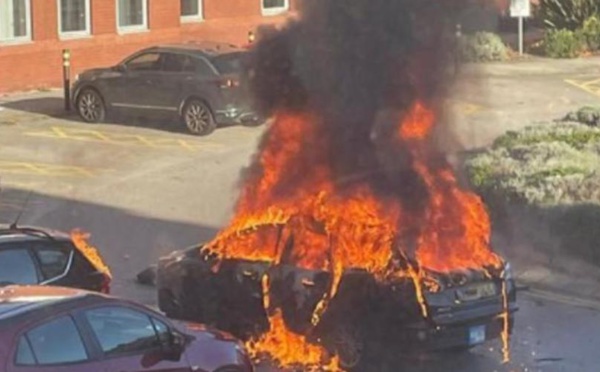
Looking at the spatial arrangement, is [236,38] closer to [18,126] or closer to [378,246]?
[18,126]

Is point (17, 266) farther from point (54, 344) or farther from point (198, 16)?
point (198, 16)

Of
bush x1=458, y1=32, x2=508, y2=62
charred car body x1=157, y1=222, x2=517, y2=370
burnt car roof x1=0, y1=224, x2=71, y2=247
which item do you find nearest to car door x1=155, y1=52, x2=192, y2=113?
bush x1=458, y1=32, x2=508, y2=62

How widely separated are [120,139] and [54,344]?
1822 cm

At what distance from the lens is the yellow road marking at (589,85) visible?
34.7 m

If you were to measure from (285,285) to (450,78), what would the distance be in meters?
3.09

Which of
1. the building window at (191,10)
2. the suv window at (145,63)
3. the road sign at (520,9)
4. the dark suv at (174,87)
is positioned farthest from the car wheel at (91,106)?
the road sign at (520,9)

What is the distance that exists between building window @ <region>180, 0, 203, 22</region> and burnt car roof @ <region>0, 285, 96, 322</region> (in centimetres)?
2772

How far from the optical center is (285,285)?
1312 centimetres

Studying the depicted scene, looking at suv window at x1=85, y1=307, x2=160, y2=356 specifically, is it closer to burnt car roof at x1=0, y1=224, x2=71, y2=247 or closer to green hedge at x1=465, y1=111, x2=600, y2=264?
burnt car roof at x1=0, y1=224, x2=71, y2=247

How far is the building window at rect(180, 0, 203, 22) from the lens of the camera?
3772 centimetres

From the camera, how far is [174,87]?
2800 centimetres

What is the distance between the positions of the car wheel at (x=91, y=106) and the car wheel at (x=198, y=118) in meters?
2.11

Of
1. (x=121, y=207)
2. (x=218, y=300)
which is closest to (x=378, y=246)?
(x=218, y=300)

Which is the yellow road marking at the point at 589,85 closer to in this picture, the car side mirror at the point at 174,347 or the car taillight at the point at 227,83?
the car taillight at the point at 227,83
